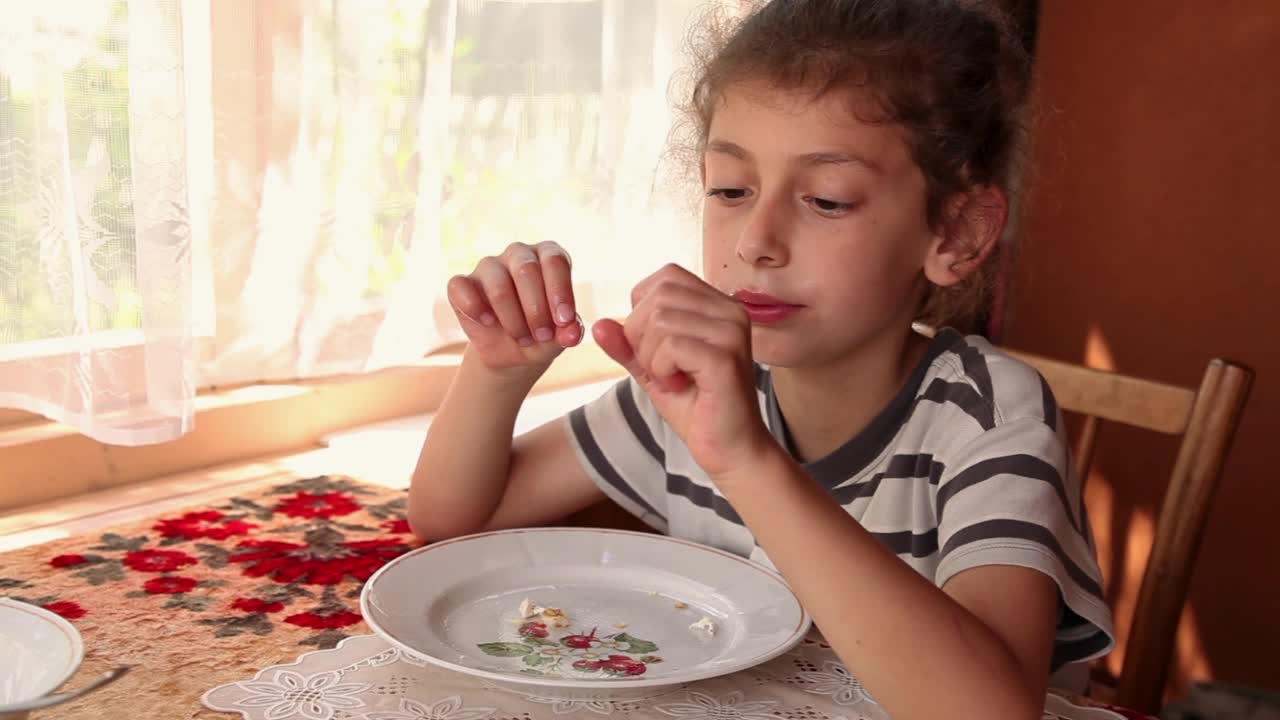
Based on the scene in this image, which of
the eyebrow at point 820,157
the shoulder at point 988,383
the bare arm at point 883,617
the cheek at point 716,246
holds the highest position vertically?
the eyebrow at point 820,157

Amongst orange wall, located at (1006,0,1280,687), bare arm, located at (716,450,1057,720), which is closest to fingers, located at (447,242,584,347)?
bare arm, located at (716,450,1057,720)

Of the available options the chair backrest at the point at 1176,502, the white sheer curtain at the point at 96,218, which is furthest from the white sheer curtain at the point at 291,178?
the chair backrest at the point at 1176,502

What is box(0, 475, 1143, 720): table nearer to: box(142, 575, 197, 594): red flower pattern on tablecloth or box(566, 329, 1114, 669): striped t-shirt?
box(142, 575, 197, 594): red flower pattern on tablecloth

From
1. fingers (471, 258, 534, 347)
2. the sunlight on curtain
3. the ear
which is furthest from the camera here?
the sunlight on curtain

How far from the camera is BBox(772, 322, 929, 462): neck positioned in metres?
1.13

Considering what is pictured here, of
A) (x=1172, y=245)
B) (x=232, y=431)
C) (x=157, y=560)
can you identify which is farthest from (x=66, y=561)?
(x=1172, y=245)

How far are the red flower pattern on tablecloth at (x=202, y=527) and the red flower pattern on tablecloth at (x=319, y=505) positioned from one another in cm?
5

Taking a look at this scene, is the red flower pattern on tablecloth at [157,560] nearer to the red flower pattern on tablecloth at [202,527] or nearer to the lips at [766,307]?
the red flower pattern on tablecloth at [202,527]

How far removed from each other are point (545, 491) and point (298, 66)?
61cm

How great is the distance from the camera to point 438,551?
94cm

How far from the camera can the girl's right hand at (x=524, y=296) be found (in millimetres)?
950

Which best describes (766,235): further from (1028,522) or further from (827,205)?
(1028,522)

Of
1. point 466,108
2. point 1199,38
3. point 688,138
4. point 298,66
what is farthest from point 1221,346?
point 298,66

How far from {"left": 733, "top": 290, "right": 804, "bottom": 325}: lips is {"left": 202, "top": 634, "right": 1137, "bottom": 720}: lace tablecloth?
0.96 ft
